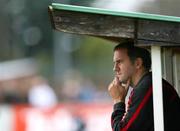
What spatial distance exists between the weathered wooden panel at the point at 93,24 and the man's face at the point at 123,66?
2.13ft

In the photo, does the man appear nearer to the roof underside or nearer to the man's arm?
the man's arm

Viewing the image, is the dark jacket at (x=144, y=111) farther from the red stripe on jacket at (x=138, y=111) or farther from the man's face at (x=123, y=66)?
the man's face at (x=123, y=66)

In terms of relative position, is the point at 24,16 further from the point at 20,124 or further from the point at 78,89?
the point at 20,124

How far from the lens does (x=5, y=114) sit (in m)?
18.1

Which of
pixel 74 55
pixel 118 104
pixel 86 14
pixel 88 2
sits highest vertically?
pixel 86 14

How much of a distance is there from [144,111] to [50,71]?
20.4 metres

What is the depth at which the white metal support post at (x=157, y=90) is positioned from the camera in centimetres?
617

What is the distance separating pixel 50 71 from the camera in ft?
87.7

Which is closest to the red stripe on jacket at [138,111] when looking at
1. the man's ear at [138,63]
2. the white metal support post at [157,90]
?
the white metal support post at [157,90]

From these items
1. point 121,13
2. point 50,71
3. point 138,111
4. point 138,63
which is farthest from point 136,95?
point 50,71

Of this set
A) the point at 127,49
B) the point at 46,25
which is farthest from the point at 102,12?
the point at 46,25

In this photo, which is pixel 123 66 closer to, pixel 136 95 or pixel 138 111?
pixel 136 95

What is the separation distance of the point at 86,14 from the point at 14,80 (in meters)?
17.5

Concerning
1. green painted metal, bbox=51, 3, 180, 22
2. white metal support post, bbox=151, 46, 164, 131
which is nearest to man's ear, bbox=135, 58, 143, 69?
white metal support post, bbox=151, 46, 164, 131
